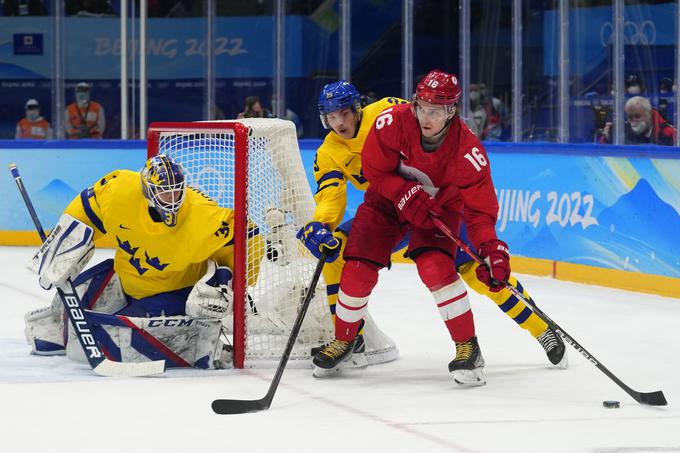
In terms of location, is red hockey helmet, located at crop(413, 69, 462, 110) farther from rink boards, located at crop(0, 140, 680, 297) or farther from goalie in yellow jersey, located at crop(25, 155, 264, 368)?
rink boards, located at crop(0, 140, 680, 297)

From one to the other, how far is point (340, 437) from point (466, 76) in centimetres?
608

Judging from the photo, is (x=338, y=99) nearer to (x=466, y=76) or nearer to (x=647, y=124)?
(x=647, y=124)

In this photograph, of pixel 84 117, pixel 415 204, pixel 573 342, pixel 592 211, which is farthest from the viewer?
pixel 84 117

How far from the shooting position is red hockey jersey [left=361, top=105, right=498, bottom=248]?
14.2 feet

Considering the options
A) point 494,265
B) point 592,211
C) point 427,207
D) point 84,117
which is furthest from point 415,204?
point 84,117

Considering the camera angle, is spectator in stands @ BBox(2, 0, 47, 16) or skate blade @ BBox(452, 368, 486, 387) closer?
skate blade @ BBox(452, 368, 486, 387)

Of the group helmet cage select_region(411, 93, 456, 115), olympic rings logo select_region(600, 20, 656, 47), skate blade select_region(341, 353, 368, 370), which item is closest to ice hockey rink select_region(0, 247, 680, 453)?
skate blade select_region(341, 353, 368, 370)

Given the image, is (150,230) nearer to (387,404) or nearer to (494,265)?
(387,404)

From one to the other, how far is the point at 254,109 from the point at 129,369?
5.81 m

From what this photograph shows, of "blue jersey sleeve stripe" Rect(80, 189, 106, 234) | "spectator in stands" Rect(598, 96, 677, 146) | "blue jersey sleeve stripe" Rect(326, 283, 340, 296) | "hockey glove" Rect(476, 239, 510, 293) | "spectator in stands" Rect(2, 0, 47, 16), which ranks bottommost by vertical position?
"blue jersey sleeve stripe" Rect(326, 283, 340, 296)

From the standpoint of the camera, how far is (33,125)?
10117 mm

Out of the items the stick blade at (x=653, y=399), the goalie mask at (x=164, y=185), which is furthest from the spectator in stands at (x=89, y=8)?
the stick blade at (x=653, y=399)

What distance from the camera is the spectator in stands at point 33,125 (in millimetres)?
10094

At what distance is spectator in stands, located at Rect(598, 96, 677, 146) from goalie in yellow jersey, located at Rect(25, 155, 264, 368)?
376cm
